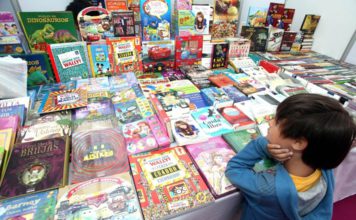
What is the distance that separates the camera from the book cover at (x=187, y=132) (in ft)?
3.32

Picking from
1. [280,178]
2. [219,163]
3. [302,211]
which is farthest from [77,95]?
[302,211]

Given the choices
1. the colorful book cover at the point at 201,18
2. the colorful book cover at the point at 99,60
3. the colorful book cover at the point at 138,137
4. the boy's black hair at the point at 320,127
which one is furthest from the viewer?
the colorful book cover at the point at 201,18

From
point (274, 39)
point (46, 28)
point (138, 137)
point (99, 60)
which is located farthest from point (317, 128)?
point (274, 39)

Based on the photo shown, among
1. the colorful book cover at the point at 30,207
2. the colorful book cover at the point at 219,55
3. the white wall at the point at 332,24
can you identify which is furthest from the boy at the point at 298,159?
the white wall at the point at 332,24

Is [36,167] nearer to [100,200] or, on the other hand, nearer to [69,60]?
[100,200]

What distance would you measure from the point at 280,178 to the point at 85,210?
68 cm

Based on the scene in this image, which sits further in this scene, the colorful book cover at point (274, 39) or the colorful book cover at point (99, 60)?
the colorful book cover at point (274, 39)

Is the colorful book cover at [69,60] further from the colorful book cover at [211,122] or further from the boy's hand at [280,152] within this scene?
the boy's hand at [280,152]

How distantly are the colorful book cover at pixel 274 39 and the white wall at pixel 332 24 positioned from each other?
57 centimetres

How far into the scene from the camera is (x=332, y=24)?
2146 mm

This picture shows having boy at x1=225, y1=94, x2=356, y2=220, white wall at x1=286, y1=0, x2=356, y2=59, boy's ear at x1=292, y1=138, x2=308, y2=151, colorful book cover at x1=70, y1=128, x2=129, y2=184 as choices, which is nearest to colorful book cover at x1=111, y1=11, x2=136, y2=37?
colorful book cover at x1=70, y1=128, x2=129, y2=184

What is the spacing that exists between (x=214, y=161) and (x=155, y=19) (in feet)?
3.96

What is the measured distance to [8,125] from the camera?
96 cm

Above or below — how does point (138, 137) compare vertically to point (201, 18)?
below
